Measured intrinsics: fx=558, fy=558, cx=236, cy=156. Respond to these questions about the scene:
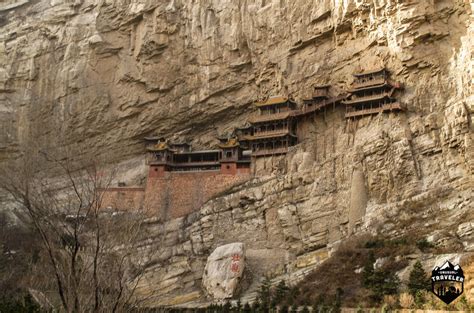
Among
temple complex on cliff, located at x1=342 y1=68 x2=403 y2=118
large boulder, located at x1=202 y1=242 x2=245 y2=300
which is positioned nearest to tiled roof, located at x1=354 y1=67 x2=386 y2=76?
temple complex on cliff, located at x1=342 y1=68 x2=403 y2=118

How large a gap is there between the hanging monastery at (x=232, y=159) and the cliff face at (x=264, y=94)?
897 mm

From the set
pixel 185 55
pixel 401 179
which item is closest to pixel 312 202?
pixel 401 179

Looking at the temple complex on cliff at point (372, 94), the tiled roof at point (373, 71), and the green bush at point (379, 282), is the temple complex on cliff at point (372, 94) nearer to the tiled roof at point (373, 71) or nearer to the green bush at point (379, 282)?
the tiled roof at point (373, 71)

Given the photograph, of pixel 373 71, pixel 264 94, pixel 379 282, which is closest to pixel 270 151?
pixel 264 94

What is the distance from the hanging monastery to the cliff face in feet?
2.94

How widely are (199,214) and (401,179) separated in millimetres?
11842

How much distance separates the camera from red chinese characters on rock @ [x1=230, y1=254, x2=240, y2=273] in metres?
28.0

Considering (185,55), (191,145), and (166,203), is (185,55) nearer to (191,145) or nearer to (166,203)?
(191,145)

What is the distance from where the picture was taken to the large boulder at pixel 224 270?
27.5m

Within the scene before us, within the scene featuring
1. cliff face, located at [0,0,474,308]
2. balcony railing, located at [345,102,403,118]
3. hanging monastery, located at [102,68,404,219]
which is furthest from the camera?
hanging monastery, located at [102,68,404,219]

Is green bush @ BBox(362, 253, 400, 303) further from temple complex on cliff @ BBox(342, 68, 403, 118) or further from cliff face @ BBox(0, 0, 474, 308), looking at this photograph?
temple complex on cliff @ BBox(342, 68, 403, 118)

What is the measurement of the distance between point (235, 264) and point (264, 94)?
13649mm

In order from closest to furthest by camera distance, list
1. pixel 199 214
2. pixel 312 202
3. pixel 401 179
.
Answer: pixel 401 179, pixel 312 202, pixel 199 214

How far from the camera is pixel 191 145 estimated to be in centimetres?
3994
